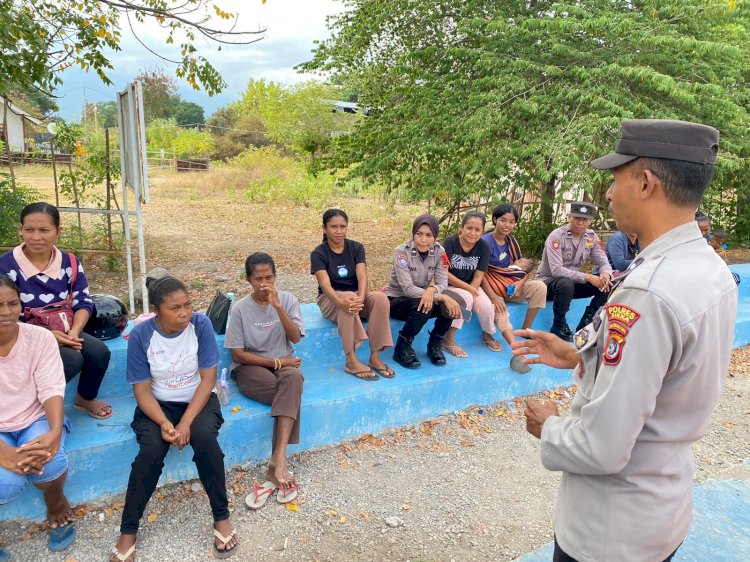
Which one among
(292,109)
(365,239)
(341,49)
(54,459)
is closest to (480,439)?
(54,459)

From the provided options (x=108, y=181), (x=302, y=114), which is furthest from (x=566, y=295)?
(x=302, y=114)

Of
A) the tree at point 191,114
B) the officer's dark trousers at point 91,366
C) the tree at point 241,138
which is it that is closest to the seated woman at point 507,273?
the officer's dark trousers at point 91,366

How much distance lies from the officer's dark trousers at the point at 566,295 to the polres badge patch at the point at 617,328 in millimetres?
3819

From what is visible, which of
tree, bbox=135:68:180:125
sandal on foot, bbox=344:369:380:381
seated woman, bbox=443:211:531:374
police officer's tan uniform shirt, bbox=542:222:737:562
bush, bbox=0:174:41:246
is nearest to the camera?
police officer's tan uniform shirt, bbox=542:222:737:562

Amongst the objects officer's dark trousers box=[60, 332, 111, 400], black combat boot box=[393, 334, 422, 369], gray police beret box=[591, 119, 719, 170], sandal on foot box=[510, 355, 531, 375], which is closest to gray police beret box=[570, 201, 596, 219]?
sandal on foot box=[510, 355, 531, 375]

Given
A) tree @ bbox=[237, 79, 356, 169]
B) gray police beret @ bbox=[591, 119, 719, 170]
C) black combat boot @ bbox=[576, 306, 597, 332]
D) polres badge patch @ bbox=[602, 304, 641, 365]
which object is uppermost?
tree @ bbox=[237, 79, 356, 169]

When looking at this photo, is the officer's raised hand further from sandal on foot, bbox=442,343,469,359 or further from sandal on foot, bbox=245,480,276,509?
sandal on foot, bbox=442,343,469,359

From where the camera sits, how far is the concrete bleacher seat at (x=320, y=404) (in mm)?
2934

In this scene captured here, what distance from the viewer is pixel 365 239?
36.2 feet

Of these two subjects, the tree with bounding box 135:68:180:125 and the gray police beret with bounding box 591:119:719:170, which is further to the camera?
the tree with bounding box 135:68:180:125

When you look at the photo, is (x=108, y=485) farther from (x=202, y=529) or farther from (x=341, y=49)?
(x=341, y=49)

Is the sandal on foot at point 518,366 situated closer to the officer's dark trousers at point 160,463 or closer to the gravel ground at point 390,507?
the gravel ground at point 390,507

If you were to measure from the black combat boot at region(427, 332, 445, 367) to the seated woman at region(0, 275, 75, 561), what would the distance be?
273 centimetres

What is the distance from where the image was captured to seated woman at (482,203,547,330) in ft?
15.9
